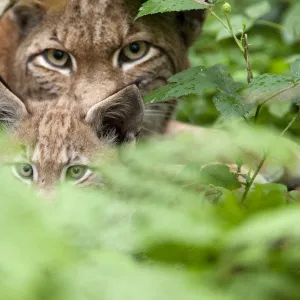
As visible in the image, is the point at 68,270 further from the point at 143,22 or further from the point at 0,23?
the point at 0,23

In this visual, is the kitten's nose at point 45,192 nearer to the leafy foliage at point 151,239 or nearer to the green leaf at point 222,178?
the green leaf at point 222,178

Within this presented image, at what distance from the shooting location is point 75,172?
304cm

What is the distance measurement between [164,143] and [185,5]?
1.07 m

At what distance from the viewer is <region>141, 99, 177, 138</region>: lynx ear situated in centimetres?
397

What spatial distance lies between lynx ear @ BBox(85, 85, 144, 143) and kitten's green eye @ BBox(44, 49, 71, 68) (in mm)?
857

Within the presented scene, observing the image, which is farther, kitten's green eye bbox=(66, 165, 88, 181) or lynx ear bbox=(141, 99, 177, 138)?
lynx ear bbox=(141, 99, 177, 138)

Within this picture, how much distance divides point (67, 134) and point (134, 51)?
1042mm

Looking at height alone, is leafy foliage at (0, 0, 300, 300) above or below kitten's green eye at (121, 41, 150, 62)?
below

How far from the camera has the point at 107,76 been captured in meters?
3.77

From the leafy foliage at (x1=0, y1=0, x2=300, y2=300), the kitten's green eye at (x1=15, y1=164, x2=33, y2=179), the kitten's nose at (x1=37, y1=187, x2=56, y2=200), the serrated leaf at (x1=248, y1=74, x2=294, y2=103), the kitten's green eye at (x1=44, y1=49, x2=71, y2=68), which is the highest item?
the kitten's green eye at (x1=44, y1=49, x2=71, y2=68)

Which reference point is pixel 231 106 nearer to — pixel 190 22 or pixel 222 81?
pixel 222 81

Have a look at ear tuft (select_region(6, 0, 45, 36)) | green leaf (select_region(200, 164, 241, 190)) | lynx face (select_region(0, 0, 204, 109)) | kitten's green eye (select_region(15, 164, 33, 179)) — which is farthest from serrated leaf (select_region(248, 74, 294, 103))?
ear tuft (select_region(6, 0, 45, 36))

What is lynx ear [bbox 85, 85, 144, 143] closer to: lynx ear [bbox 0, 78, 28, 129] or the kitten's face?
the kitten's face

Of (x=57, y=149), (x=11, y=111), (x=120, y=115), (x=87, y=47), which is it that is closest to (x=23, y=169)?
(x=57, y=149)
